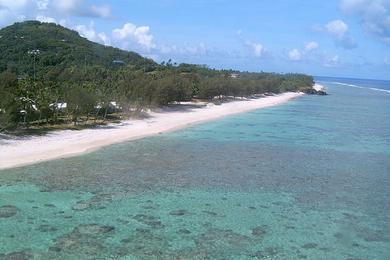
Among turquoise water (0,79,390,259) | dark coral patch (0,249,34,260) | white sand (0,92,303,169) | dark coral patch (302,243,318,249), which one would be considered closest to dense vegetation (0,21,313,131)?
white sand (0,92,303,169)

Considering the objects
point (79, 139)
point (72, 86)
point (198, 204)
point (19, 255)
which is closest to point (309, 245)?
point (198, 204)

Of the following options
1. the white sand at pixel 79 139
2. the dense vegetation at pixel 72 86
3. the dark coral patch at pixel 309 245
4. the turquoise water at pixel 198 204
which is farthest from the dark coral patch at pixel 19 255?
the dense vegetation at pixel 72 86

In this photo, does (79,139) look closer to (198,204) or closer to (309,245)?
(198,204)

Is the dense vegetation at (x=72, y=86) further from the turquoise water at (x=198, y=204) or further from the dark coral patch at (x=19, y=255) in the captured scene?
the dark coral patch at (x=19, y=255)

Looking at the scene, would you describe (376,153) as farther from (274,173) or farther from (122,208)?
(122,208)

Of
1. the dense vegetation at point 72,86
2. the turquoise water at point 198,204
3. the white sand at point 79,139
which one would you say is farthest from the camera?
the dense vegetation at point 72,86
